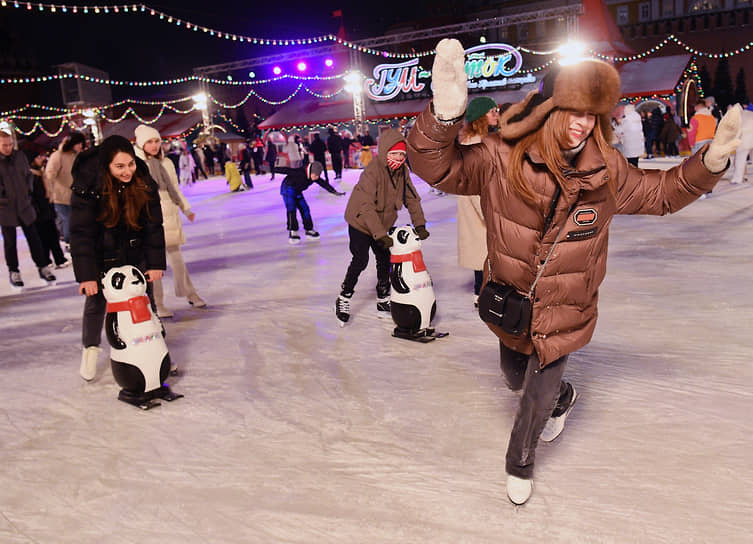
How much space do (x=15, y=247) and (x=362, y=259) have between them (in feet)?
14.4

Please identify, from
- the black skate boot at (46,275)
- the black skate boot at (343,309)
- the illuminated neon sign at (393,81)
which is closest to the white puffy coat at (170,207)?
the black skate boot at (343,309)

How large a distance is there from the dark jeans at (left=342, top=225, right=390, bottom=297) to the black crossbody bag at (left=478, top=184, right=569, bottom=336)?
224 centimetres

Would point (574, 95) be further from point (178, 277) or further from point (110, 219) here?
point (178, 277)

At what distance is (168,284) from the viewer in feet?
20.4

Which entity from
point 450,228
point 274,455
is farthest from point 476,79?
point 274,455

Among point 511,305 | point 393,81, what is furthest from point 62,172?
point 393,81

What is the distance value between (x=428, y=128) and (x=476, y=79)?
22.7 meters

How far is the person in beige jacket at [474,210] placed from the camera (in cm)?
388

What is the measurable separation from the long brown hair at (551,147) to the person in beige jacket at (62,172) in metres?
5.94

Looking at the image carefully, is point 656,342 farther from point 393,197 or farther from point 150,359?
point 150,359

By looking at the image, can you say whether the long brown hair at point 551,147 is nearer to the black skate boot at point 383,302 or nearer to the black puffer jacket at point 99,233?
the black puffer jacket at point 99,233

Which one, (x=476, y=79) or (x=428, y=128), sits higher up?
(x=476, y=79)

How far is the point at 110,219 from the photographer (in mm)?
3240

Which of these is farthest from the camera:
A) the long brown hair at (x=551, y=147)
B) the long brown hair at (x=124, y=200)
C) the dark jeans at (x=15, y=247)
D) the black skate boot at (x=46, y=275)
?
the black skate boot at (x=46, y=275)
